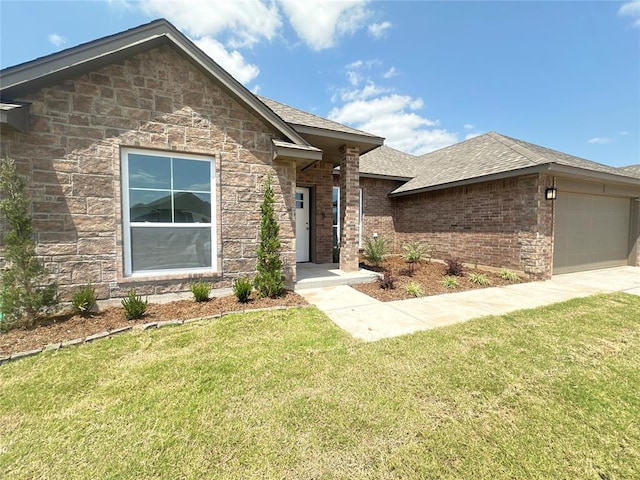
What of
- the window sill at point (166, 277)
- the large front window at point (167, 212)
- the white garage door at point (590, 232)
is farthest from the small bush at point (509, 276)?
the large front window at point (167, 212)

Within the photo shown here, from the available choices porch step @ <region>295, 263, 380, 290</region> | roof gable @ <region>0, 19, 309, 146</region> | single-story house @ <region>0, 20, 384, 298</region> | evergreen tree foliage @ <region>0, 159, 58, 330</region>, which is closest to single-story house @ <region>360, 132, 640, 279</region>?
porch step @ <region>295, 263, 380, 290</region>

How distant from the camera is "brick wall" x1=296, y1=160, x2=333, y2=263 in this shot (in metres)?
9.04

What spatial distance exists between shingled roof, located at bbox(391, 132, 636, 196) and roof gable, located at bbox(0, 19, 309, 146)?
7452 mm

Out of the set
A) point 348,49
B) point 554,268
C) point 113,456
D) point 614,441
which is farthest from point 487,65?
point 113,456

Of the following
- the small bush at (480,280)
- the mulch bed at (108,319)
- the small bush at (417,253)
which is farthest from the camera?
the small bush at (417,253)

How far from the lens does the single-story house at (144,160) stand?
419 centimetres

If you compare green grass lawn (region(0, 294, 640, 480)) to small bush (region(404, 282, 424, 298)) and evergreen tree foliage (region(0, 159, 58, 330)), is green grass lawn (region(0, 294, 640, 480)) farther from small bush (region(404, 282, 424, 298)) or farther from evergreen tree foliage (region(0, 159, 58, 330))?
small bush (region(404, 282, 424, 298))

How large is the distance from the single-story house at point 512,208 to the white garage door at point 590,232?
34 millimetres

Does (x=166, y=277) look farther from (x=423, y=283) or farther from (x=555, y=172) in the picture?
(x=555, y=172)

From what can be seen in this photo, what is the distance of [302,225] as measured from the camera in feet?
30.3

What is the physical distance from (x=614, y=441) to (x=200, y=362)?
372 cm

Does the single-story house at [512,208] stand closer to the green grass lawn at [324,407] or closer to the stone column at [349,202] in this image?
the stone column at [349,202]

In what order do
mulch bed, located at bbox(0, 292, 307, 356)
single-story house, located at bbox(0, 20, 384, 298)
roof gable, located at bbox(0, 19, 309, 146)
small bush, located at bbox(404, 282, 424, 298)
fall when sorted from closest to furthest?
1. mulch bed, located at bbox(0, 292, 307, 356)
2. roof gable, located at bbox(0, 19, 309, 146)
3. single-story house, located at bbox(0, 20, 384, 298)
4. small bush, located at bbox(404, 282, 424, 298)

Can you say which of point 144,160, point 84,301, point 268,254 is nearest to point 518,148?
point 268,254
